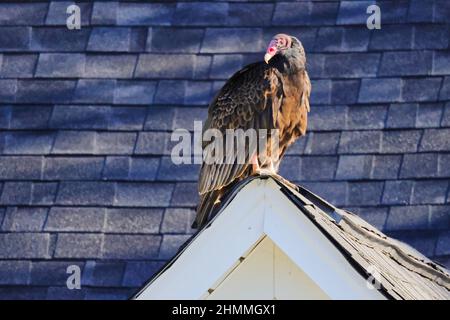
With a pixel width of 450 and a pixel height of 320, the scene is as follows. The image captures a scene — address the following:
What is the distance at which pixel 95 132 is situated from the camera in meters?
7.75

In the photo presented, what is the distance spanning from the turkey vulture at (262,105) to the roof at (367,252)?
75 cm

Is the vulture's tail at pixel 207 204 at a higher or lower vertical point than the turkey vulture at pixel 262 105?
lower

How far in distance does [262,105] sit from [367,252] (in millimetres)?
1574

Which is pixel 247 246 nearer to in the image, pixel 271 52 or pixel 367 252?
pixel 367 252

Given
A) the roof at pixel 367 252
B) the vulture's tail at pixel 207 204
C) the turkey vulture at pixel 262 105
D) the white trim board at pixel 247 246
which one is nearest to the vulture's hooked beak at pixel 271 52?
the turkey vulture at pixel 262 105

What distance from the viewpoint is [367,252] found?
4.84 metres

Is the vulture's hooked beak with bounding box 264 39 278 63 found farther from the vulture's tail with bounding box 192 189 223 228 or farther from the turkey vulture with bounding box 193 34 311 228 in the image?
the vulture's tail with bounding box 192 189 223 228

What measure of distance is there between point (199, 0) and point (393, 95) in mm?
1238

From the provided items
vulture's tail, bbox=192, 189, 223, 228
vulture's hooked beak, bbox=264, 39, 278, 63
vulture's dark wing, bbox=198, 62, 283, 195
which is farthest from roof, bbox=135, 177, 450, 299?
vulture's hooked beak, bbox=264, 39, 278, 63

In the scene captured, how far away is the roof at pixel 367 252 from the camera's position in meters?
4.42

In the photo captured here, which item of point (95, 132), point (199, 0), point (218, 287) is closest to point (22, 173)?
point (95, 132)

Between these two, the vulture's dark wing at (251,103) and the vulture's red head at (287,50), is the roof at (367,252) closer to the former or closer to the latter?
the vulture's dark wing at (251,103)
